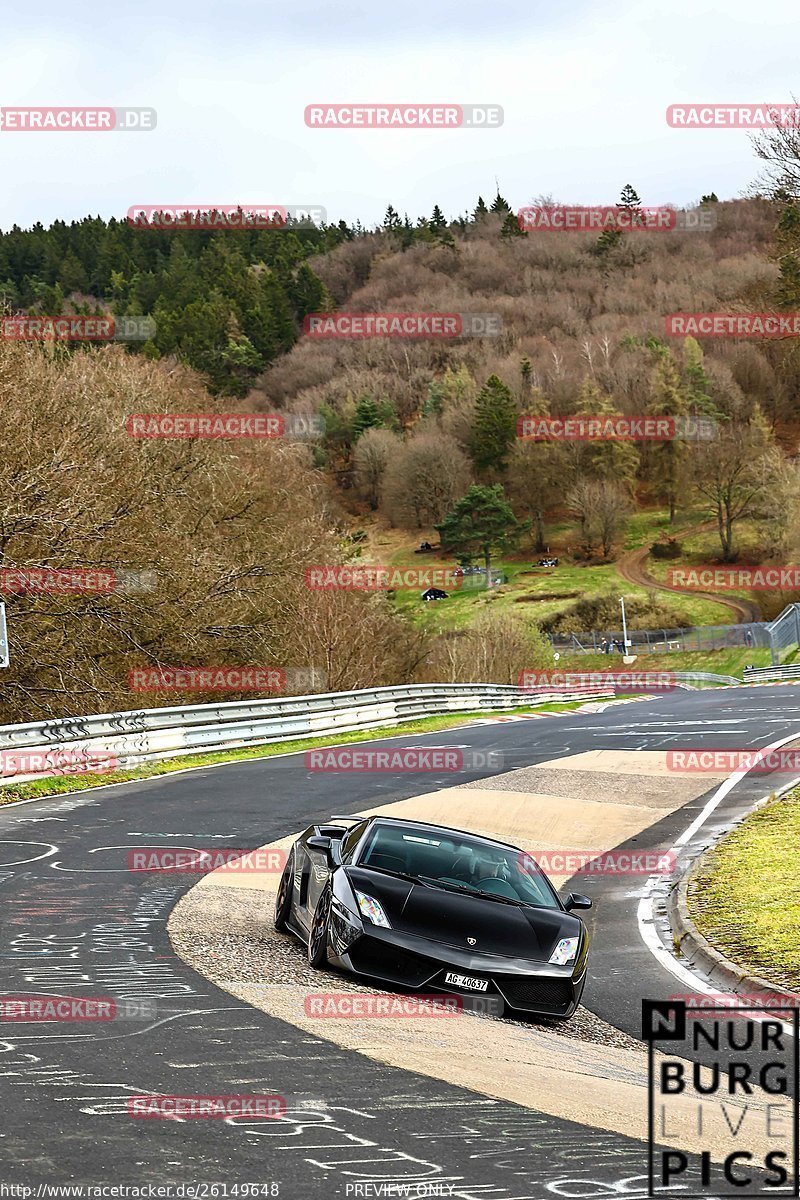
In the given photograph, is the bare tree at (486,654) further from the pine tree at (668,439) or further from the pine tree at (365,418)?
the pine tree at (365,418)

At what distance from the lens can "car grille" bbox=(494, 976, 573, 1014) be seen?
9398 mm

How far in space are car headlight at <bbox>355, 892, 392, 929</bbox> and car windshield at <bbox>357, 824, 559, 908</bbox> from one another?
1.71 ft

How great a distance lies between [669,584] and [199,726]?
8771 cm

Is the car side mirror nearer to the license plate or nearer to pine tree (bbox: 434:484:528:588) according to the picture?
the license plate

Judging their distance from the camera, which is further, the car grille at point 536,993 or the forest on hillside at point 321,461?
the forest on hillside at point 321,461

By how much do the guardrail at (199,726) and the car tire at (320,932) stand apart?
11908mm

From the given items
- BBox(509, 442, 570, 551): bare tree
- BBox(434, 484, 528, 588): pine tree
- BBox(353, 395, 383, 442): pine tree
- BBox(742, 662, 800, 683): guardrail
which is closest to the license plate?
BBox(742, 662, 800, 683): guardrail

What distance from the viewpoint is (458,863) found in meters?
10.6

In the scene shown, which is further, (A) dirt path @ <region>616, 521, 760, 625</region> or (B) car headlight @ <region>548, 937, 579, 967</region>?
(A) dirt path @ <region>616, 521, 760, 625</region>

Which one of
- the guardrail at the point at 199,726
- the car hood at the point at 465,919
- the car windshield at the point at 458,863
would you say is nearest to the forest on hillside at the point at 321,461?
the guardrail at the point at 199,726

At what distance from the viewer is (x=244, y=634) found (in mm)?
36625

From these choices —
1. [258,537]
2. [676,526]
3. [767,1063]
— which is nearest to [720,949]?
[767,1063]

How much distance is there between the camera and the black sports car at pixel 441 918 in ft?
30.8

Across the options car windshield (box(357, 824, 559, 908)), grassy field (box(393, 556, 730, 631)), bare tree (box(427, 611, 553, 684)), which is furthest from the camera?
grassy field (box(393, 556, 730, 631))
